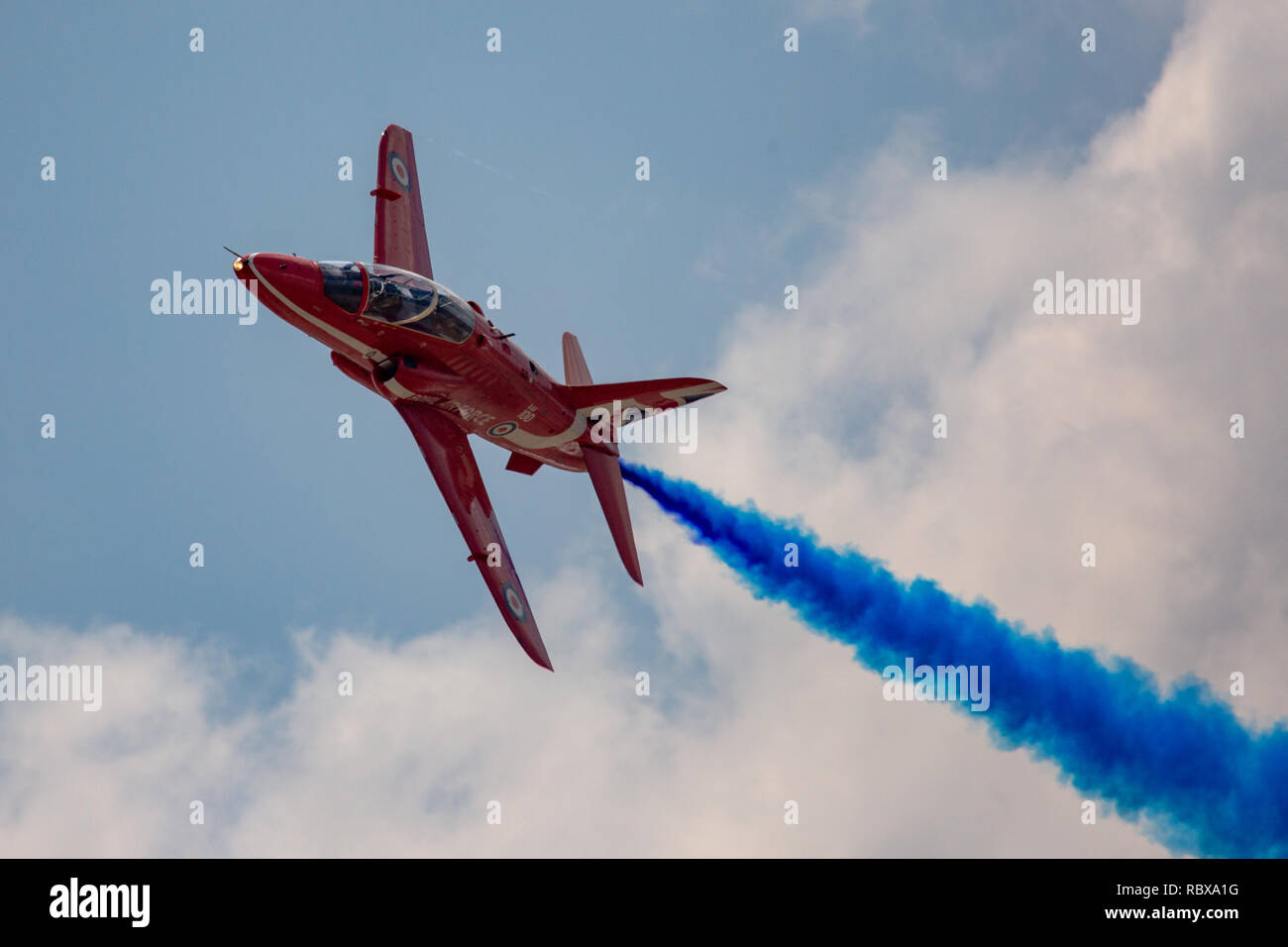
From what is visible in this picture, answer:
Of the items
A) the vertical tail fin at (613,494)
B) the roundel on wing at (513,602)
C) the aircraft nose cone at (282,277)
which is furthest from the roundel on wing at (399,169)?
the roundel on wing at (513,602)

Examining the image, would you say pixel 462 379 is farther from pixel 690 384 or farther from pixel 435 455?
pixel 690 384

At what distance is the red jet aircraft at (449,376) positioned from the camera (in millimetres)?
34406

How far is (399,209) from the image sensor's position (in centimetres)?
4069

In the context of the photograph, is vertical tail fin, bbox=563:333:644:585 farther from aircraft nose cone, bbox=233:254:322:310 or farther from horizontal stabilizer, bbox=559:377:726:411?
aircraft nose cone, bbox=233:254:322:310

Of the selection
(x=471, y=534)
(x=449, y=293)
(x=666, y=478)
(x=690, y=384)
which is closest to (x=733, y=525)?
(x=666, y=478)

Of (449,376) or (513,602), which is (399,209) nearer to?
(449,376)

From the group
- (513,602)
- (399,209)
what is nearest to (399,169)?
(399,209)

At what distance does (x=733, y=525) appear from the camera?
144 feet

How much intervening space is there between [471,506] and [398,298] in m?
5.83

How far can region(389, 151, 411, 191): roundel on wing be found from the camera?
41.2m

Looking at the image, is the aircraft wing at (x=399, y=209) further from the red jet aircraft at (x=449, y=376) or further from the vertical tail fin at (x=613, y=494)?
the vertical tail fin at (x=613, y=494)

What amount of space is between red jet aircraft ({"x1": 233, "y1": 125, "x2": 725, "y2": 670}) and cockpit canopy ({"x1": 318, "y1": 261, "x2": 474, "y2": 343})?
24 millimetres

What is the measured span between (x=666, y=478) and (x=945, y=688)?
385 inches

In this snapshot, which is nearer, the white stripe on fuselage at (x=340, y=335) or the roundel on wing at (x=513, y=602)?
the white stripe on fuselage at (x=340, y=335)
